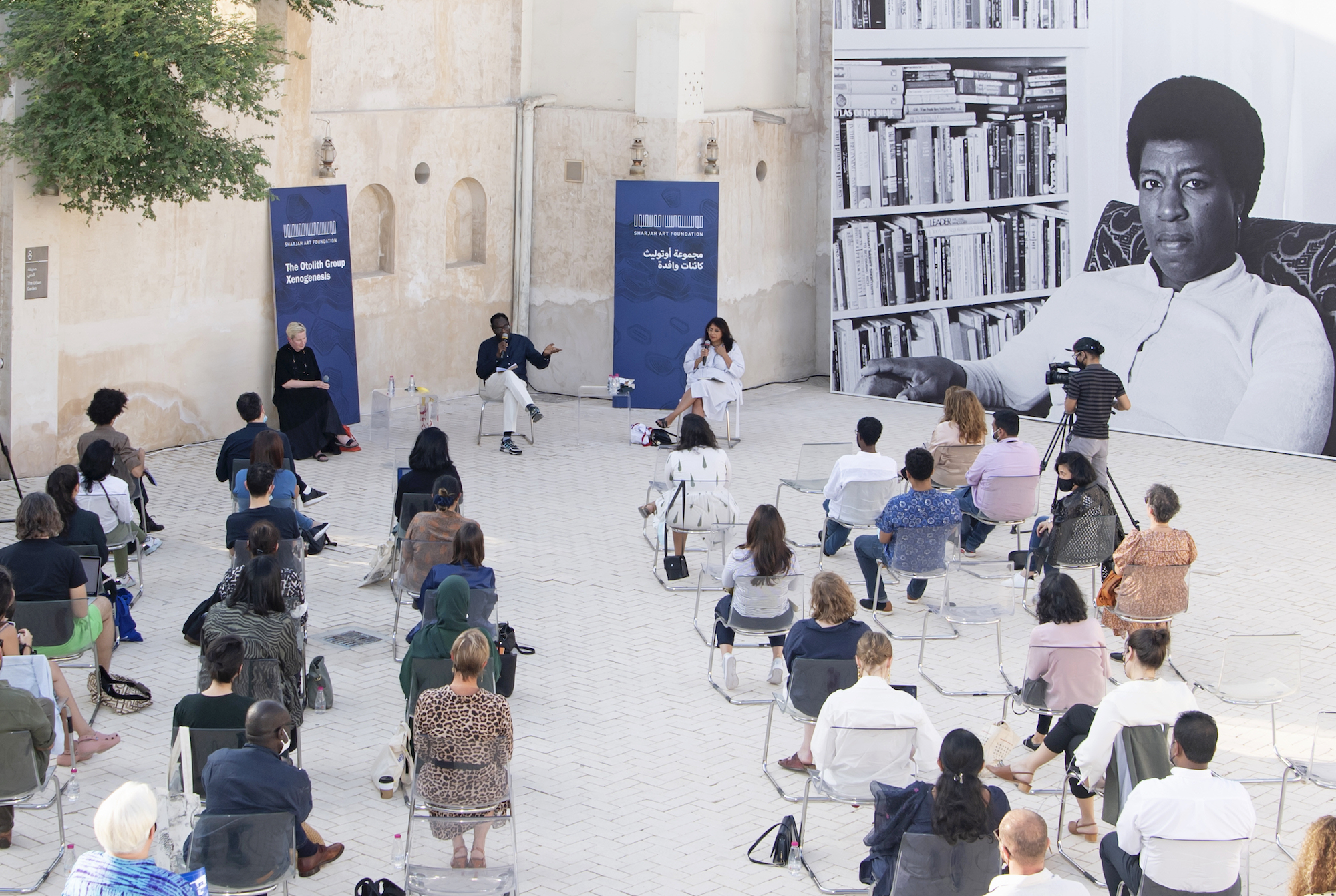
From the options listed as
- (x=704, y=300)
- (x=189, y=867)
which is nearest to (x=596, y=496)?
(x=704, y=300)

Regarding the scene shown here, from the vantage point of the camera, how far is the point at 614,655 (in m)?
9.76

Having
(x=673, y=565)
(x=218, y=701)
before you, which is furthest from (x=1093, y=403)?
(x=218, y=701)

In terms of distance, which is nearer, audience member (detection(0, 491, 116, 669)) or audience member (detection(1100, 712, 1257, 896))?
audience member (detection(1100, 712, 1257, 896))

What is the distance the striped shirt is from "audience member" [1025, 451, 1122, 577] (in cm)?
133

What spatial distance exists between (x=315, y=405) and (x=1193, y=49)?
9.14m

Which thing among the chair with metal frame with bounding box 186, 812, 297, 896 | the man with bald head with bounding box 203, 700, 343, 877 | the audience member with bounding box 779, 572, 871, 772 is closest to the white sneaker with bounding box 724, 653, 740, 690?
the audience member with bounding box 779, 572, 871, 772

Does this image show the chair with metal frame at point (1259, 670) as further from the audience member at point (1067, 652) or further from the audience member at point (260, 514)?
the audience member at point (260, 514)

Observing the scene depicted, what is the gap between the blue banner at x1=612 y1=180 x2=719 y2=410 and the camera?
16.7m

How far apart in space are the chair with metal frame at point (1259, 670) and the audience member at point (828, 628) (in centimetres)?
178

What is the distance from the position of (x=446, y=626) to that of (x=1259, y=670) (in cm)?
398

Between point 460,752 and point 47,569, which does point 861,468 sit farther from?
point 47,569

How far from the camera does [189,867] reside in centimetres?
566

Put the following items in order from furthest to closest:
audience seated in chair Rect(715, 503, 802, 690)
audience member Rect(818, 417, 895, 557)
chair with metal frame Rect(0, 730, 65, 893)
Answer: audience member Rect(818, 417, 895, 557) < audience seated in chair Rect(715, 503, 802, 690) < chair with metal frame Rect(0, 730, 65, 893)

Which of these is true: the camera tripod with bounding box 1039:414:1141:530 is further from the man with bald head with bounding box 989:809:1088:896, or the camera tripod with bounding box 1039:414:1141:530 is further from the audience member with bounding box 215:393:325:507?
the audience member with bounding box 215:393:325:507
